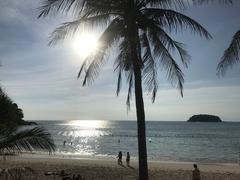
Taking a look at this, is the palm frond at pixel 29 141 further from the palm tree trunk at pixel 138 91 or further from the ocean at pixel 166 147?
the palm tree trunk at pixel 138 91

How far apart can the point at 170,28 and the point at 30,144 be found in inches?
269

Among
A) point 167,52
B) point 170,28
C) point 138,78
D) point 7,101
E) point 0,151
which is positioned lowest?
point 0,151

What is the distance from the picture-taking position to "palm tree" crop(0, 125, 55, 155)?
732 centimetres

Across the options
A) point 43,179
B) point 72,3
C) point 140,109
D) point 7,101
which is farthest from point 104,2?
point 43,179

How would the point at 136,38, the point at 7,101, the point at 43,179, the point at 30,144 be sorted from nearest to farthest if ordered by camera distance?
the point at 30,144
the point at 7,101
the point at 136,38
the point at 43,179

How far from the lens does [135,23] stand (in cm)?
1209

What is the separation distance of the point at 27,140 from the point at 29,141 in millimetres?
45

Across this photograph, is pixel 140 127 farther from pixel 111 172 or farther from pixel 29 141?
pixel 111 172

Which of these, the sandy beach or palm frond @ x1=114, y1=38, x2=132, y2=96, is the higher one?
palm frond @ x1=114, y1=38, x2=132, y2=96

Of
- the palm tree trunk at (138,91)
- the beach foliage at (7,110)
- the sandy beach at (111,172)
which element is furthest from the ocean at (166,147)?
the sandy beach at (111,172)

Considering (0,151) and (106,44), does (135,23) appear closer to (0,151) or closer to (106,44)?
(106,44)

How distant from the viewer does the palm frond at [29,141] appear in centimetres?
732

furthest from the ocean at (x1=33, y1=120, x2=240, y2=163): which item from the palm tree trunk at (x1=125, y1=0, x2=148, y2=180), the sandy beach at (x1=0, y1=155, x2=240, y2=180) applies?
the sandy beach at (x1=0, y1=155, x2=240, y2=180)

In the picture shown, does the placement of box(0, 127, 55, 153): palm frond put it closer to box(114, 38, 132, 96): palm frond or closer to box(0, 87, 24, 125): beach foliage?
box(0, 87, 24, 125): beach foliage
